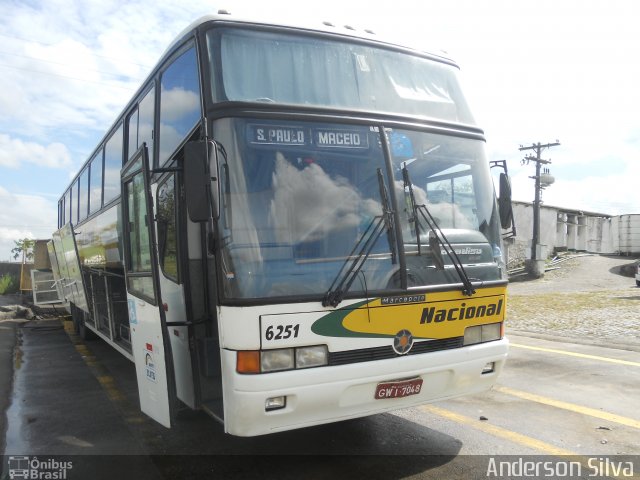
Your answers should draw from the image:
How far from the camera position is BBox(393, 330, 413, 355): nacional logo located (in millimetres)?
3961

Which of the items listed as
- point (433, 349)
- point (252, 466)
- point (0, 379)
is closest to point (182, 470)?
point (252, 466)

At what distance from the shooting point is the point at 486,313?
4426mm

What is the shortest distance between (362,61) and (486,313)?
2287mm

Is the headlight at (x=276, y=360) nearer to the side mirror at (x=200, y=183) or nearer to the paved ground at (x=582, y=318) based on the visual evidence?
the side mirror at (x=200, y=183)

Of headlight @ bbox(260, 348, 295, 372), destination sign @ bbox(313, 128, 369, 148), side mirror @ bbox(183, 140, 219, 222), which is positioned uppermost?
destination sign @ bbox(313, 128, 369, 148)

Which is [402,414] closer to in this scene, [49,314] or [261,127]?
[261,127]

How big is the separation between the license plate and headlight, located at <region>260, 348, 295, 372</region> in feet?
2.38

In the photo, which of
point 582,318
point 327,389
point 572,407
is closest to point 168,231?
point 327,389

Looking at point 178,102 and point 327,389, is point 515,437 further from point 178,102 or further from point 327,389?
point 178,102

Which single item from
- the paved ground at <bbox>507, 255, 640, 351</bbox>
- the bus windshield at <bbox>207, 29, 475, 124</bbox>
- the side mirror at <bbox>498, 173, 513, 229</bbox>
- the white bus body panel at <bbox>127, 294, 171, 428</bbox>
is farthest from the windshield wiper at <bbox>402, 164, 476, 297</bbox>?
the paved ground at <bbox>507, 255, 640, 351</bbox>

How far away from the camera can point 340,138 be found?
4.03 m

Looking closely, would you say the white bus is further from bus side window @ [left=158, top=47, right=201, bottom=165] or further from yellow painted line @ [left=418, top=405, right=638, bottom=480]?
yellow painted line @ [left=418, top=405, right=638, bottom=480]

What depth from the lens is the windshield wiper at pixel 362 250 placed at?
3699 millimetres

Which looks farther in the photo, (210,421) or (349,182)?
(210,421)
